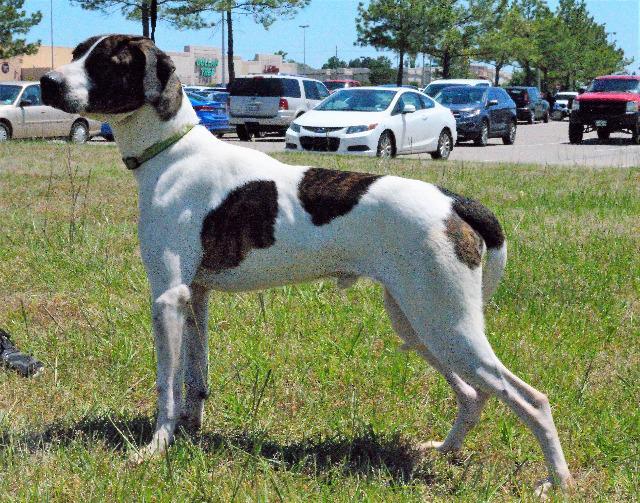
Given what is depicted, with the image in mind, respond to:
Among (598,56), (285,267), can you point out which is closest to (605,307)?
(285,267)

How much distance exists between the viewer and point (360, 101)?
17734 mm

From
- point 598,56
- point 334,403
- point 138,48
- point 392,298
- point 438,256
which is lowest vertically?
point 334,403

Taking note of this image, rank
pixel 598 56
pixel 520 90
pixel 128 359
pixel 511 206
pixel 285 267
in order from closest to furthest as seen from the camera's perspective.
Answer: pixel 285 267
pixel 128 359
pixel 511 206
pixel 520 90
pixel 598 56

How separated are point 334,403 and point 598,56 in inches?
3457

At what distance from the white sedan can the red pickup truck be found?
25.5 ft

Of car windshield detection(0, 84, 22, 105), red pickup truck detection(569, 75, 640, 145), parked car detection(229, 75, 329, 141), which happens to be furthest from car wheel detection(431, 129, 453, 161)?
car windshield detection(0, 84, 22, 105)

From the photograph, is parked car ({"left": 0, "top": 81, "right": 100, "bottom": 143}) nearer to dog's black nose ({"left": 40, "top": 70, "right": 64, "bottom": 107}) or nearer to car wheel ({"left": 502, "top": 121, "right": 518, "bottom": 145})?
car wheel ({"left": 502, "top": 121, "right": 518, "bottom": 145})

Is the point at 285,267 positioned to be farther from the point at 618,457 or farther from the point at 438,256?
the point at 618,457

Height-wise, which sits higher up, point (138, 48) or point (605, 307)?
point (138, 48)

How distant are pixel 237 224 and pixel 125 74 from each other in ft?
2.45

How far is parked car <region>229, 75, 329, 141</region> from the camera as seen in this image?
1024 inches

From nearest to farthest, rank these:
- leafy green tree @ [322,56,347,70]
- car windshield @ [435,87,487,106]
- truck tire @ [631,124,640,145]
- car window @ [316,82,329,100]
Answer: truck tire @ [631,124,640,145] → car windshield @ [435,87,487,106] → car window @ [316,82,329,100] → leafy green tree @ [322,56,347,70]

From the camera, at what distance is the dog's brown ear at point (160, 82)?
344cm

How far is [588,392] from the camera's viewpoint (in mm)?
4246
